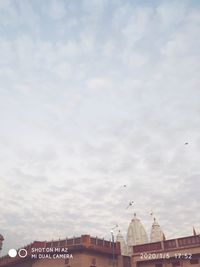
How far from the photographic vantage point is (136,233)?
218 ft

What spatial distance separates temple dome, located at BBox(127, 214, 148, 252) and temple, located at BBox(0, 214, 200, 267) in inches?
1010

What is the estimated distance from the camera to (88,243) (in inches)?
1452

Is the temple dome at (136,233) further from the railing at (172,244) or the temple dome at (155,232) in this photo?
the railing at (172,244)

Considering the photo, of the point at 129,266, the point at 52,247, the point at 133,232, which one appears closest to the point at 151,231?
the point at 133,232

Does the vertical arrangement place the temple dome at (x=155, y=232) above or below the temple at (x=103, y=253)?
above

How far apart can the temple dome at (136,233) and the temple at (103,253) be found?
84.2ft

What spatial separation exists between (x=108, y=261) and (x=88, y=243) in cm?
444

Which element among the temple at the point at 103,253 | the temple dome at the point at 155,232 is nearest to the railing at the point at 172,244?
the temple at the point at 103,253

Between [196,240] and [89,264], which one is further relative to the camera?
[89,264]

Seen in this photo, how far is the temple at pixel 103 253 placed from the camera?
32781 millimetres

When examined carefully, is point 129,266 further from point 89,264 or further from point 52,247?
point 52,247

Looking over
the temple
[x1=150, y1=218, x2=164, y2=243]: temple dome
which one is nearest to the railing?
the temple

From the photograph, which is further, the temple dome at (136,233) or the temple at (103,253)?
the temple dome at (136,233)

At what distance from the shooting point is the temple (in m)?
32.8
